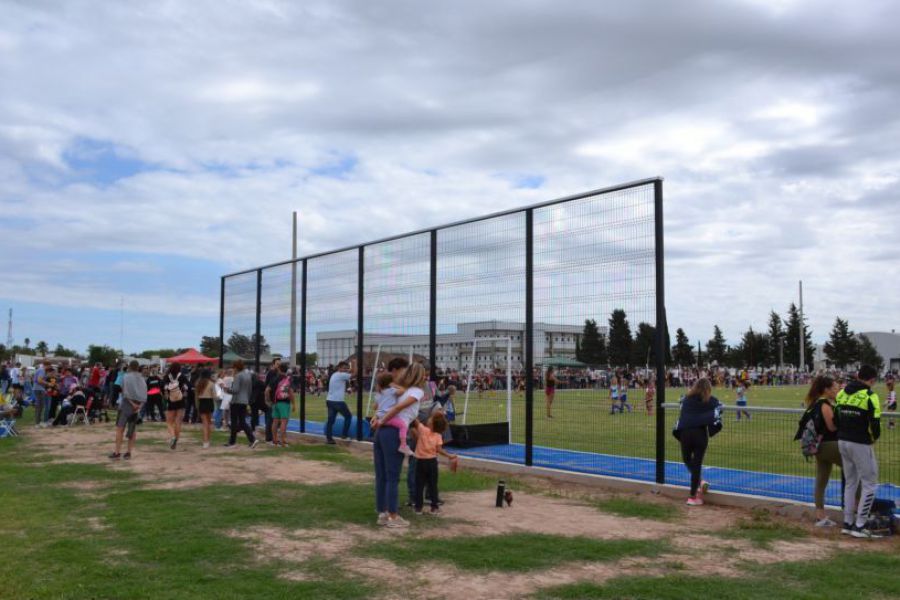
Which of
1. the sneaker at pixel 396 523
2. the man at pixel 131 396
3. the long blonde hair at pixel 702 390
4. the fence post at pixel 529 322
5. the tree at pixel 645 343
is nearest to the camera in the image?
the sneaker at pixel 396 523

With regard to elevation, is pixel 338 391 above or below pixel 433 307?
below

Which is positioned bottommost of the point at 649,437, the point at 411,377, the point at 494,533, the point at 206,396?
the point at 494,533

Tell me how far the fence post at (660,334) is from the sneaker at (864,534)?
2.67 m

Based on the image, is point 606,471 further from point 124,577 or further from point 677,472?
point 124,577

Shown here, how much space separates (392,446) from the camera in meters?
8.23

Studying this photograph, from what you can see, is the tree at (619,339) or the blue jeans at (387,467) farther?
the tree at (619,339)

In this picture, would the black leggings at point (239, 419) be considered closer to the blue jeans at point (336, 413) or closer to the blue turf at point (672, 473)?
the blue jeans at point (336, 413)

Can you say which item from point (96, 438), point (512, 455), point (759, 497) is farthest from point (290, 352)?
point (759, 497)

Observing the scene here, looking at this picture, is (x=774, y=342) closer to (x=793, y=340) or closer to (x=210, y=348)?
(x=793, y=340)

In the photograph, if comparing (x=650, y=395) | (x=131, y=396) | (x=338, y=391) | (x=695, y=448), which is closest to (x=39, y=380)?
(x=131, y=396)

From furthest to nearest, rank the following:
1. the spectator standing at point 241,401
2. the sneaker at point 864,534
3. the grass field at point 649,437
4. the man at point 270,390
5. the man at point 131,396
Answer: the man at point 270,390, the spectator standing at point 241,401, the man at point 131,396, the grass field at point 649,437, the sneaker at point 864,534

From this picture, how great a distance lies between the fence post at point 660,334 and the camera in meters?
10.2

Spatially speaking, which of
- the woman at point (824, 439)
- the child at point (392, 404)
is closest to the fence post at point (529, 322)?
the child at point (392, 404)

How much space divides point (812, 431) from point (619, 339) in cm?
292
